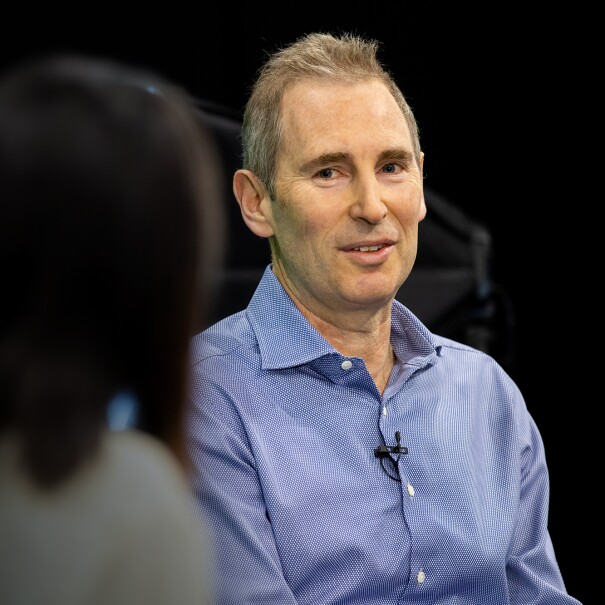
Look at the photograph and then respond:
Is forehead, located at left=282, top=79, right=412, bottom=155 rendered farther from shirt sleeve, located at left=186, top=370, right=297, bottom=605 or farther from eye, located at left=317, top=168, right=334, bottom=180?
shirt sleeve, located at left=186, top=370, right=297, bottom=605

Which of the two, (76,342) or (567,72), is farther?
(567,72)

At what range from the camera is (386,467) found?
6.55 feet

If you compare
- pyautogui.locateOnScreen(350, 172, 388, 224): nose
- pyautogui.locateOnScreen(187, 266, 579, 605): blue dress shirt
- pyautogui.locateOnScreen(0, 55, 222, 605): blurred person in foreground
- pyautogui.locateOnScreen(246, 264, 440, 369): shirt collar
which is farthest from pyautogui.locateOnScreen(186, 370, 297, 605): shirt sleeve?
pyautogui.locateOnScreen(0, 55, 222, 605): blurred person in foreground

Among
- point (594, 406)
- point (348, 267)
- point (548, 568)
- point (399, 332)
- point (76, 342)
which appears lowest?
point (594, 406)

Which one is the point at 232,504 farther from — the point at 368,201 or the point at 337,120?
the point at 337,120

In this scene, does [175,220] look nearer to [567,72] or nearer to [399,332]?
[399,332]

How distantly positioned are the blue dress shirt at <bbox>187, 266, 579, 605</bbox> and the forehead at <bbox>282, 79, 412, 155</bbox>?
1.04 ft

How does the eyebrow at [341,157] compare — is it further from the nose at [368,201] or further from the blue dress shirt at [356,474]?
the blue dress shirt at [356,474]

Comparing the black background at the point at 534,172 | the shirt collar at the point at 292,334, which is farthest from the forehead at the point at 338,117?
the black background at the point at 534,172

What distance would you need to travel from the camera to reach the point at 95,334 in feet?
3.18

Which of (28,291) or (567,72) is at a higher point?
(28,291)

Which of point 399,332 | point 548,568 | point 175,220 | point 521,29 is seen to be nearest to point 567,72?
point 521,29

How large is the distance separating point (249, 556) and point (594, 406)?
7.14 feet

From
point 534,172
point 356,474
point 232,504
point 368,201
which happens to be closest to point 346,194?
point 368,201
